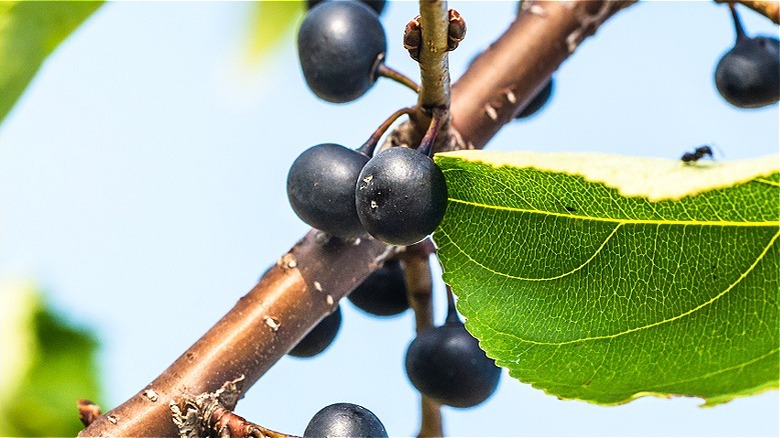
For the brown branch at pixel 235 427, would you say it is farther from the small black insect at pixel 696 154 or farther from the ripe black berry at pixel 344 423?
the small black insect at pixel 696 154

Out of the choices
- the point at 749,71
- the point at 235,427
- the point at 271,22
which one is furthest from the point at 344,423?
the point at 271,22

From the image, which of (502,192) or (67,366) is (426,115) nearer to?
(502,192)

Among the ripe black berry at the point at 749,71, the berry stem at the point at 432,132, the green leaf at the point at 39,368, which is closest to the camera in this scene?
the berry stem at the point at 432,132

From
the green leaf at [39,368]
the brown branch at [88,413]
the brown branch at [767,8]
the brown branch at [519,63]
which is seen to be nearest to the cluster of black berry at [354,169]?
the brown branch at [519,63]

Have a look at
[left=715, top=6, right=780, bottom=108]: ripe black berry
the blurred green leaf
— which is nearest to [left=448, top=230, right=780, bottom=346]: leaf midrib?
[left=715, top=6, right=780, bottom=108]: ripe black berry

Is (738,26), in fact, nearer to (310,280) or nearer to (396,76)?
(396,76)

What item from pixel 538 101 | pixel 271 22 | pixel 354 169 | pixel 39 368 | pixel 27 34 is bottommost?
pixel 354 169
